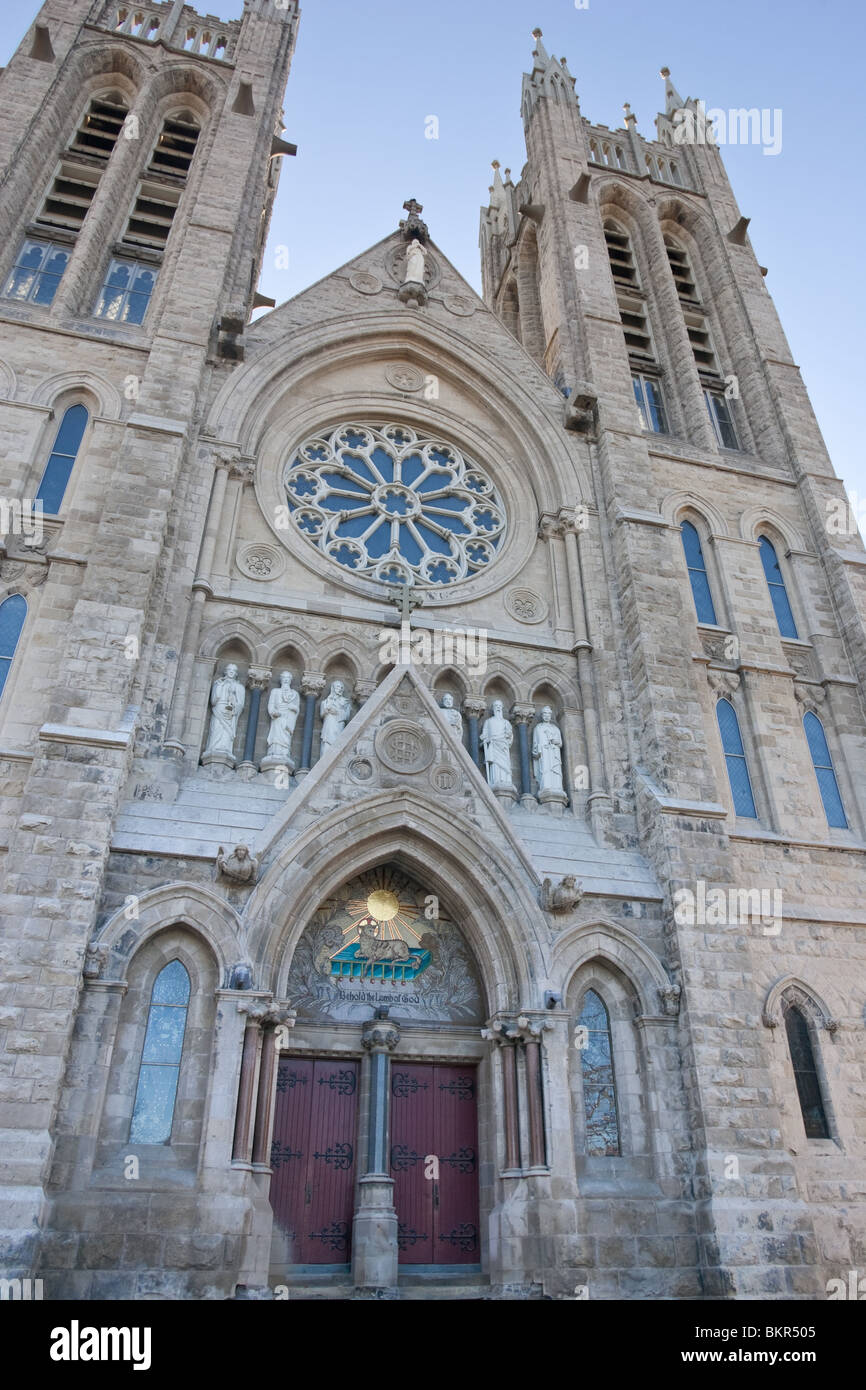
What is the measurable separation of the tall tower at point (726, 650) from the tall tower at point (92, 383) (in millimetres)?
6539

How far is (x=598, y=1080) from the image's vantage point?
10.9m

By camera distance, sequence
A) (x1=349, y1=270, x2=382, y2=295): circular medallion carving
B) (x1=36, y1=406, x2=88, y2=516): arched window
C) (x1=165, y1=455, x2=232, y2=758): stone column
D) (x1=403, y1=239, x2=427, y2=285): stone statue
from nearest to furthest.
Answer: (x1=165, y1=455, x2=232, y2=758): stone column → (x1=36, y1=406, x2=88, y2=516): arched window → (x1=349, y1=270, x2=382, y2=295): circular medallion carving → (x1=403, y1=239, x2=427, y2=285): stone statue

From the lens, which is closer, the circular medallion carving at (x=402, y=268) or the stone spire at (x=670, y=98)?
the circular medallion carving at (x=402, y=268)

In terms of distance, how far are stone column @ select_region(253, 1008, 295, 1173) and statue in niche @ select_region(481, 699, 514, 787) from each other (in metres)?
4.26

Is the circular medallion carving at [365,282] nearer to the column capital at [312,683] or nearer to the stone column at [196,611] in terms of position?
the stone column at [196,611]

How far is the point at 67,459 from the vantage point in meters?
14.2

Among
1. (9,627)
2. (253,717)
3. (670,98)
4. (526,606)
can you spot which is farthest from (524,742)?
(670,98)

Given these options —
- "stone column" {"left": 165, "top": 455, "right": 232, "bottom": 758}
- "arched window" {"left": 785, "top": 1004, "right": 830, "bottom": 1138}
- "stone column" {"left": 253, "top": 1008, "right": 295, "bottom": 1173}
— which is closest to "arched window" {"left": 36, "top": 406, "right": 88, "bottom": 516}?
"stone column" {"left": 165, "top": 455, "right": 232, "bottom": 758}

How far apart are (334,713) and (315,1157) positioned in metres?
5.28

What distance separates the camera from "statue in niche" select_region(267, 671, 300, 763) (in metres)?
12.3

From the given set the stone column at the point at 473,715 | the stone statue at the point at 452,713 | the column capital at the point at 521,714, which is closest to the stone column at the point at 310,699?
the stone statue at the point at 452,713

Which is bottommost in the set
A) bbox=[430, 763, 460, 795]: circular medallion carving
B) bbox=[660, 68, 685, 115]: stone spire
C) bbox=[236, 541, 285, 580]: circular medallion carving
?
bbox=[430, 763, 460, 795]: circular medallion carving

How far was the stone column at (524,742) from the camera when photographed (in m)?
13.3

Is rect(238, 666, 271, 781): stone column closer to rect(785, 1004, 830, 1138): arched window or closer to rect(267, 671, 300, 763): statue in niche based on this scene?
rect(267, 671, 300, 763): statue in niche
